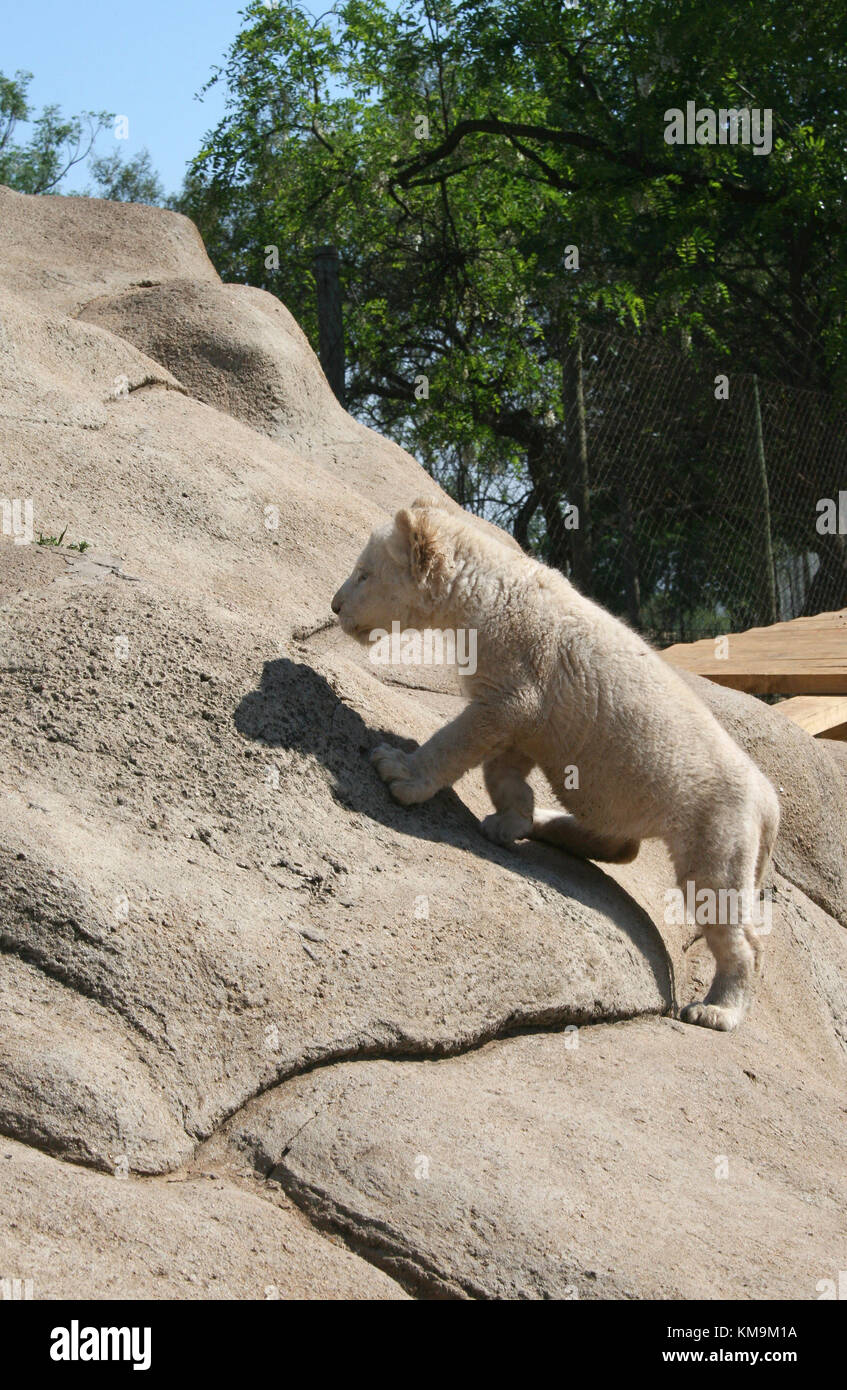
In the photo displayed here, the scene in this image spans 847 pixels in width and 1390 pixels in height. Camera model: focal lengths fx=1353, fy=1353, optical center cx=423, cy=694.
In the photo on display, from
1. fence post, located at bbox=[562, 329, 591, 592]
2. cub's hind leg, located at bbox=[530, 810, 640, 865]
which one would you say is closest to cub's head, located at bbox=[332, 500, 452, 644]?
→ cub's hind leg, located at bbox=[530, 810, 640, 865]

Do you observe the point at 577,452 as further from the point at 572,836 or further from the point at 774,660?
the point at 572,836

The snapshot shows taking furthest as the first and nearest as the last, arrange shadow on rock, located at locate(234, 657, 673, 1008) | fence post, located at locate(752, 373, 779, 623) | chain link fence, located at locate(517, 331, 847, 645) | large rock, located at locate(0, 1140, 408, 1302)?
fence post, located at locate(752, 373, 779, 623) → chain link fence, located at locate(517, 331, 847, 645) → shadow on rock, located at locate(234, 657, 673, 1008) → large rock, located at locate(0, 1140, 408, 1302)

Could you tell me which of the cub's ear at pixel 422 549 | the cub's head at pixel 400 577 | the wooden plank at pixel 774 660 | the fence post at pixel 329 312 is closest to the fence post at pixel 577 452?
the wooden plank at pixel 774 660

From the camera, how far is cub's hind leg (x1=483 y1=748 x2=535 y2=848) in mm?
5031

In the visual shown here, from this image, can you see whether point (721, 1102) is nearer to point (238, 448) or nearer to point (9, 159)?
point (238, 448)

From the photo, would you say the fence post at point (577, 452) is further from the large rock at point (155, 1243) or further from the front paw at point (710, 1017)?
the large rock at point (155, 1243)

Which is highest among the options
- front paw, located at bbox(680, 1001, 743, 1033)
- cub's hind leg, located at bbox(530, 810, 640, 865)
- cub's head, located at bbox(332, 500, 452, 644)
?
cub's head, located at bbox(332, 500, 452, 644)

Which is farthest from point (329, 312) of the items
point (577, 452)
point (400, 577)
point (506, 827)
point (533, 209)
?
point (533, 209)

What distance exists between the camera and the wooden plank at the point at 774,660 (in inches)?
355

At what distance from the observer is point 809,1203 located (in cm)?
391

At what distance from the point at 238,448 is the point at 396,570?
2.43 m

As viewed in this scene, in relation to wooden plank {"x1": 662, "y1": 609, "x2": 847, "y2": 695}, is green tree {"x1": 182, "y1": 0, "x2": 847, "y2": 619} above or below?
above

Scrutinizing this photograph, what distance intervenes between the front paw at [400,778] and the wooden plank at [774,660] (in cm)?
463

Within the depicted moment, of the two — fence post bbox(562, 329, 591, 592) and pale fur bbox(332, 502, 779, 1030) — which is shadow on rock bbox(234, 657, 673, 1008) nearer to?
pale fur bbox(332, 502, 779, 1030)
